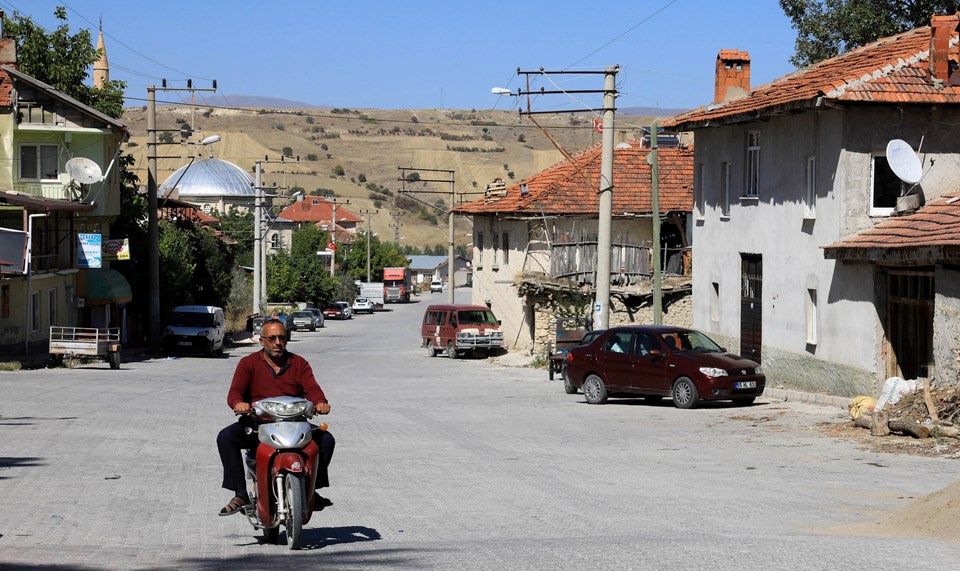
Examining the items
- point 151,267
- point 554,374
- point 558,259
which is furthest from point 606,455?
point 151,267

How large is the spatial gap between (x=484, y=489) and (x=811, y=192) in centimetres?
1594

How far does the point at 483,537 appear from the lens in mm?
10484

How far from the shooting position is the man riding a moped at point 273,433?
31.2ft

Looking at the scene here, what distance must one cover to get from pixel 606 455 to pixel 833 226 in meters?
10.7

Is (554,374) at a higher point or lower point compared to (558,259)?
lower

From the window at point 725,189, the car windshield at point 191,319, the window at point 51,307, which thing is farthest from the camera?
the car windshield at point 191,319

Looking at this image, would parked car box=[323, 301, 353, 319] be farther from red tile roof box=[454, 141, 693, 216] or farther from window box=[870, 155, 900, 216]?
window box=[870, 155, 900, 216]

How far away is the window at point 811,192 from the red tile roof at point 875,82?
4.43ft

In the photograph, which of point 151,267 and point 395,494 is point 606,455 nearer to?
point 395,494

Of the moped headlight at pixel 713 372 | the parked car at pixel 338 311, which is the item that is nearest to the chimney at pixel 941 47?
the moped headlight at pixel 713 372

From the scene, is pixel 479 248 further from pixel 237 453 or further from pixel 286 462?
pixel 286 462

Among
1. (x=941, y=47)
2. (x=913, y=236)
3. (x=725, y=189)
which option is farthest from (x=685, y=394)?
(x=725, y=189)

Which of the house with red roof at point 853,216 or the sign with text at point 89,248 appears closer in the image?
the house with red roof at point 853,216

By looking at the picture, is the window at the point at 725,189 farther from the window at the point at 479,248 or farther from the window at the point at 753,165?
the window at the point at 479,248
